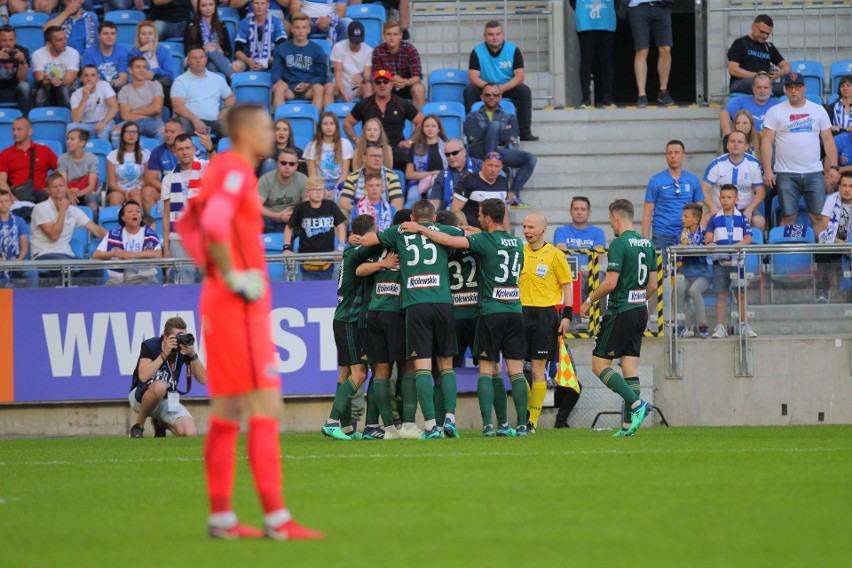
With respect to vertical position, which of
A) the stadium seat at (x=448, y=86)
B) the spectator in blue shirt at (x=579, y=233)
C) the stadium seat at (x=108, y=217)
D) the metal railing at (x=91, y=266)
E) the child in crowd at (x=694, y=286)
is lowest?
the child in crowd at (x=694, y=286)

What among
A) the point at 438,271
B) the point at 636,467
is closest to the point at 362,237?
the point at 438,271

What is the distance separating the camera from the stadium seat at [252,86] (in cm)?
2019

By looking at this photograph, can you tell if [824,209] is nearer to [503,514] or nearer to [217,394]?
[503,514]

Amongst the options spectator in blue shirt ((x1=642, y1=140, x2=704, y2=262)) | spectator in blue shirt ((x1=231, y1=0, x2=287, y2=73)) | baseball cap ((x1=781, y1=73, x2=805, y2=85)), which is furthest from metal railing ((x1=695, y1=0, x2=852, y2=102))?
spectator in blue shirt ((x1=231, y1=0, x2=287, y2=73))

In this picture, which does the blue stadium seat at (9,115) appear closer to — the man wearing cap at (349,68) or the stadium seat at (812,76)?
the man wearing cap at (349,68)

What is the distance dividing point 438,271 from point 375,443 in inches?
66.5

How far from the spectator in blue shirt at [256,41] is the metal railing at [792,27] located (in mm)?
6439

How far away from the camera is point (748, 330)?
16.0 m

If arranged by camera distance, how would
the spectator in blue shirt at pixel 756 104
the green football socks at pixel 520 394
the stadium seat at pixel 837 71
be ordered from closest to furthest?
the green football socks at pixel 520 394, the spectator in blue shirt at pixel 756 104, the stadium seat at pixel 837 71

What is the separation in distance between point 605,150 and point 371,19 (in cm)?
409

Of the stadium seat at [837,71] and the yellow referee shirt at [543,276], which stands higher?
the stadium seat at [837,71]

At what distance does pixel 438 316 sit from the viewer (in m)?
13.0

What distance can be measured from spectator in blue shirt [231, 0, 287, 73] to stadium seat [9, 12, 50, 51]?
11.1ft

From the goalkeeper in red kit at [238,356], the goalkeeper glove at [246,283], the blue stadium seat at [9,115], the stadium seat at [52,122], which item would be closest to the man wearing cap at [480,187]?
the stadium seat at [52,122]
